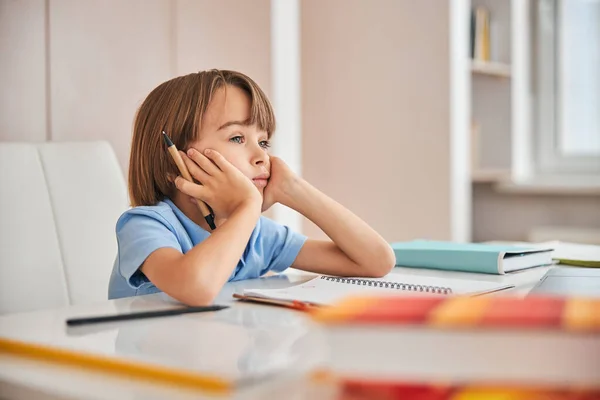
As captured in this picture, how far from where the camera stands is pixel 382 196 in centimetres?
307

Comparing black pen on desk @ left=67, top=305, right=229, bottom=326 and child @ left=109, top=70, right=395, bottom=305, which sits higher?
child @ left=109, top=70, right=395, bottom=305

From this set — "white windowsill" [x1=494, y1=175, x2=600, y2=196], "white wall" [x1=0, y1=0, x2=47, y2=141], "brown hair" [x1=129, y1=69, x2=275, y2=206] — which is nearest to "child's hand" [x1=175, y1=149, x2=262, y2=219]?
"brown hair" [x1=129, y1=69, x2=275, y2=206]

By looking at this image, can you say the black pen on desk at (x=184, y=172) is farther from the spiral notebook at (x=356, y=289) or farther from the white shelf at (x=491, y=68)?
the white shelf at (x=491, y=68)

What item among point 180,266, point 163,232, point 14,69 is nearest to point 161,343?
point 180,266

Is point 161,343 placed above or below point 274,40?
below

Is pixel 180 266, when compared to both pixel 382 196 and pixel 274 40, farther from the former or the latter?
pixel 382 196

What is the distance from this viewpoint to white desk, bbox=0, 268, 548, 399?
54cm

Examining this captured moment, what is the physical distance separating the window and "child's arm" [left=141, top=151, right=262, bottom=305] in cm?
271

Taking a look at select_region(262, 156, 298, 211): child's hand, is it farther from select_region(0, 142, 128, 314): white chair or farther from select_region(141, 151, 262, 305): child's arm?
select_region(0, 142, 128, 314): white chair

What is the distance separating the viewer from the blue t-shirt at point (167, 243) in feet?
3.39

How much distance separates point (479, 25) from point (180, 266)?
2686 mm

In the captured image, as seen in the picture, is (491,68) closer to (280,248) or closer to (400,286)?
(280,248)

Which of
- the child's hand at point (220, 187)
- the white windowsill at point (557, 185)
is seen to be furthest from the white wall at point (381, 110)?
the child's hand at point (220, 187)

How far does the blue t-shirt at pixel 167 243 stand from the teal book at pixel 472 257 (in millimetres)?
208
